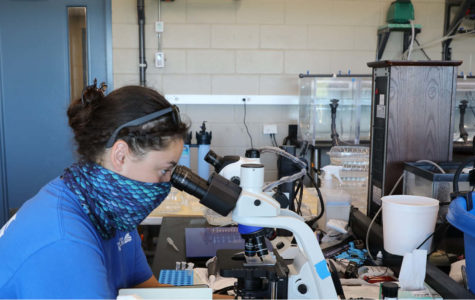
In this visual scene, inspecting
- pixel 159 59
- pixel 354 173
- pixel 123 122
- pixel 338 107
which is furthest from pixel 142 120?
pixel 338 107

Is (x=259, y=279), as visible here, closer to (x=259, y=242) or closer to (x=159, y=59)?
(x=259, y=242)

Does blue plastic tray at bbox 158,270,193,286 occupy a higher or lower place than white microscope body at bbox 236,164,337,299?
lower

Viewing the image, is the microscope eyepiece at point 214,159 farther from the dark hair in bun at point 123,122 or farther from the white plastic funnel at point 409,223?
the white plastic funnel at point 409,223

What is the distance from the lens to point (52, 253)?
81cm

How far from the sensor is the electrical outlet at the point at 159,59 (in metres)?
3.54

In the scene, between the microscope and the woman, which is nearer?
the woman

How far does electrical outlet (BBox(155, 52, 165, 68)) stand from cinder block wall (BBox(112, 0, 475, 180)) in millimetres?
45

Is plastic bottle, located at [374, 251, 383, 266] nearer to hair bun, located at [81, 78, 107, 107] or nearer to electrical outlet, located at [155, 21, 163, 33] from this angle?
hair bun, located at [81, 78, 107, 107]

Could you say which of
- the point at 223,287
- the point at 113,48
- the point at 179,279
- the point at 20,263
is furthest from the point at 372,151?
the point at 113,48

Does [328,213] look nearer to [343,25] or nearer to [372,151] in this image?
[372,151]

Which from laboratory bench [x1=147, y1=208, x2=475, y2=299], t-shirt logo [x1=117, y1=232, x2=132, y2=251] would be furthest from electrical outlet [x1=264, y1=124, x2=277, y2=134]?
t-shirt logo [x1=117, y1=232, x2=132, y2=251]

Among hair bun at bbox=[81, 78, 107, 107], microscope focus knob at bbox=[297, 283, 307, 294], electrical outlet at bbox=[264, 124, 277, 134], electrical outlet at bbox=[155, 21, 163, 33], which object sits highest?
electrical outlet at bbox=[155, 21, 163, 33]

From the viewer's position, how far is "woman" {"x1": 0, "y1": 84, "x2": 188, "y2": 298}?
81 centimetres

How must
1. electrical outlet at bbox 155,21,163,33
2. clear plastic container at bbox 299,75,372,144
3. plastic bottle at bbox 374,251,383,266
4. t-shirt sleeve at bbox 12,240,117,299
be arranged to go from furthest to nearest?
clear plastic container at bbox 299,75,372,144 → electrical outlet at bbox 155,21,163,33 → plastic bottle at bbox 374,251,383,266 → t-shirt sleeve at bbox 12,240,117,299
